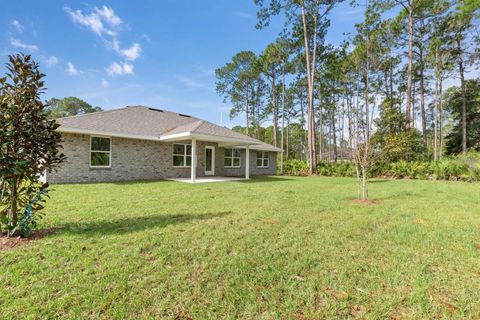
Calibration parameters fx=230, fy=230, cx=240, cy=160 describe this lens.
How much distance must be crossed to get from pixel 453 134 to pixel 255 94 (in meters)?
23.2

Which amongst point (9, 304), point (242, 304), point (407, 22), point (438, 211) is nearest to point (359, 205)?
point (438, 211)

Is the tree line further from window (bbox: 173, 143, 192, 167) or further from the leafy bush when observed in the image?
window (bbox: 173, 143, 192, 167)

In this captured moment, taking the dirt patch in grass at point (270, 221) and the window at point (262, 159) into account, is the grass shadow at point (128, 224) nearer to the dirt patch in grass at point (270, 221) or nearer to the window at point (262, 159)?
the dirt patch in grass at point (270, 221)

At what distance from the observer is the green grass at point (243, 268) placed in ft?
7.09

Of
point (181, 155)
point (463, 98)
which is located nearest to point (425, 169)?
point (463, 98)

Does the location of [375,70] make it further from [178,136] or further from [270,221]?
[270,221]

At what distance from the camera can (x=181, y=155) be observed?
14.7 m

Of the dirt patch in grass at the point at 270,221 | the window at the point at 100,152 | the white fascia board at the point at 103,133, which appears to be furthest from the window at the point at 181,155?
the dirt patch in grass at the point at 270,221

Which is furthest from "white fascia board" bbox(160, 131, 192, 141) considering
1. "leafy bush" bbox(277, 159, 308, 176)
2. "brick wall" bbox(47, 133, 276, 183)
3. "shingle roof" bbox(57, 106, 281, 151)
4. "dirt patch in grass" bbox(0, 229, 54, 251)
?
"leafy bush" bbox(277, 159, 308, 176)

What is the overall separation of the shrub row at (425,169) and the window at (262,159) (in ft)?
15.3

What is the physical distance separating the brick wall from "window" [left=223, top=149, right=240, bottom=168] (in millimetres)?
1540

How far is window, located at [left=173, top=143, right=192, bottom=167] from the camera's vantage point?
14.5 metres

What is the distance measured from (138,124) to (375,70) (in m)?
24.9

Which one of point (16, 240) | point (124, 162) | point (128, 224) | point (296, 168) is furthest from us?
point (296, 168)
